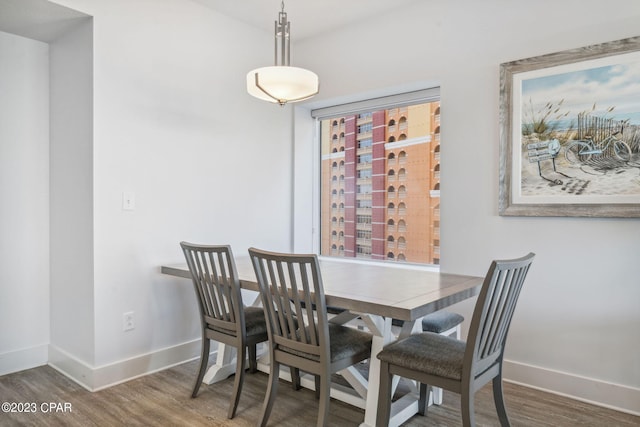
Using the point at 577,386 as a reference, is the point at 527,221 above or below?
above

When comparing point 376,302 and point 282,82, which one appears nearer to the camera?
point 376,302

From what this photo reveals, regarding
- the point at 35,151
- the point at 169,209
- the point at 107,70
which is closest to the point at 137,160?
the point at 169,209

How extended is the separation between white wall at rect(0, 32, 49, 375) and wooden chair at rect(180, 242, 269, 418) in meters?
1.36

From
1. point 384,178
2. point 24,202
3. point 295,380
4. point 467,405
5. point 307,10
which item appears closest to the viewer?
point 467,405

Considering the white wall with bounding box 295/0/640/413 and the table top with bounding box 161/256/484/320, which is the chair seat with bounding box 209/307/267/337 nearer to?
the table top with bounding box 161/256/484/320

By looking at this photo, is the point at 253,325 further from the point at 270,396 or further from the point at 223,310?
the point at 270,396

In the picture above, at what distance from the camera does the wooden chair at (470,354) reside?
1674mm

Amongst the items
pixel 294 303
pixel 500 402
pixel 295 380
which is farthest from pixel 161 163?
pixel 500 402

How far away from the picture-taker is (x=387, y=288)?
2100 mm

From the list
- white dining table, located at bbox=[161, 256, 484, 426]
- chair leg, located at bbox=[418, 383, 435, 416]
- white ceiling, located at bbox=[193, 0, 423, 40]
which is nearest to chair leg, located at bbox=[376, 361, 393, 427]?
white dining table, located at bbox=[161, 256, 484, 426]

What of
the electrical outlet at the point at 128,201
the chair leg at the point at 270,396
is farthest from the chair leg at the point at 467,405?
the electrical outlet at the point at 128,201

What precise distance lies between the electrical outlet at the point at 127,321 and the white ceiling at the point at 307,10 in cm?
228

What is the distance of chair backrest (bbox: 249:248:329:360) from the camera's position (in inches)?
73.2

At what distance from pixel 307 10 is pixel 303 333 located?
2.51m
